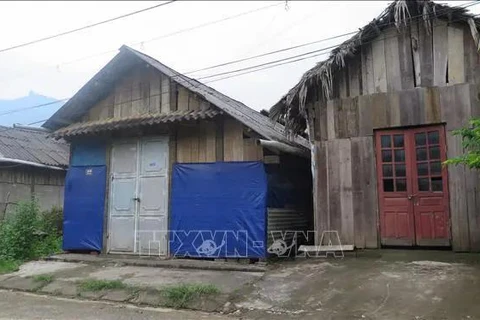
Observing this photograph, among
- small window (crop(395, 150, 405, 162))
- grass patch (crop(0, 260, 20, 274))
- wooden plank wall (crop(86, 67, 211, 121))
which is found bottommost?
grass patch (crop(0, 260, 20, 274))

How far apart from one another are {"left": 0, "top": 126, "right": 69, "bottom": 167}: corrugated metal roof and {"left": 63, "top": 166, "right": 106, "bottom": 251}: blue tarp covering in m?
3.51

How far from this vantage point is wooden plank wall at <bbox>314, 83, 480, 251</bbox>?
8141 mm

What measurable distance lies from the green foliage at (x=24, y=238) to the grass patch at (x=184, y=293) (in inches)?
218

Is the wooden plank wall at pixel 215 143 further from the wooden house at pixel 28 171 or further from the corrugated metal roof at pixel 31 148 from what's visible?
the corrugated metal roof at pixel 31 148

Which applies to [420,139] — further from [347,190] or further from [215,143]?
[215,143]

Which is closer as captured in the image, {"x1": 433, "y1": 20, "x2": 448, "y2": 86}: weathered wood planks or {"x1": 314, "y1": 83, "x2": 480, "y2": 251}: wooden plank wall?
{"x1": 314, "y1": 83, "x2": 480, "y2": 251}: wooden plank wall

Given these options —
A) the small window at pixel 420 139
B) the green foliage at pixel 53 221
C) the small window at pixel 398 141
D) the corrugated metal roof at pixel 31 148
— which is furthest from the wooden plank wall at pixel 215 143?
the corrugated metal roof at pixel 31 148

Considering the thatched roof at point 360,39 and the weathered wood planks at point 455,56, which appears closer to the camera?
the thatched roof at point 360,39

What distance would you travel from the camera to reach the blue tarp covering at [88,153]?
36.8 feet

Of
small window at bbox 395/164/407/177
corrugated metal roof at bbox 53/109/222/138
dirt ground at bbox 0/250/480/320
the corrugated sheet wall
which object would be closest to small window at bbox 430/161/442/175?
small window at bbox 395/164/407/177

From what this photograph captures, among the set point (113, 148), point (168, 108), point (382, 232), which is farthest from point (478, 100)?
point (113, 148)

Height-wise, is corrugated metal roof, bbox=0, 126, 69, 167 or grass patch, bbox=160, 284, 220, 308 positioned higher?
corrugated metal roof, bbox=0, 126, 69, 167

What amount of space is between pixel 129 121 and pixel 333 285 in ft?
19.4

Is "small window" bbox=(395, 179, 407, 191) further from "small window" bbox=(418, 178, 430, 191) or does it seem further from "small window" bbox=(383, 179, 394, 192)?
"small window" bbox=(418, 178, 430, 191)
